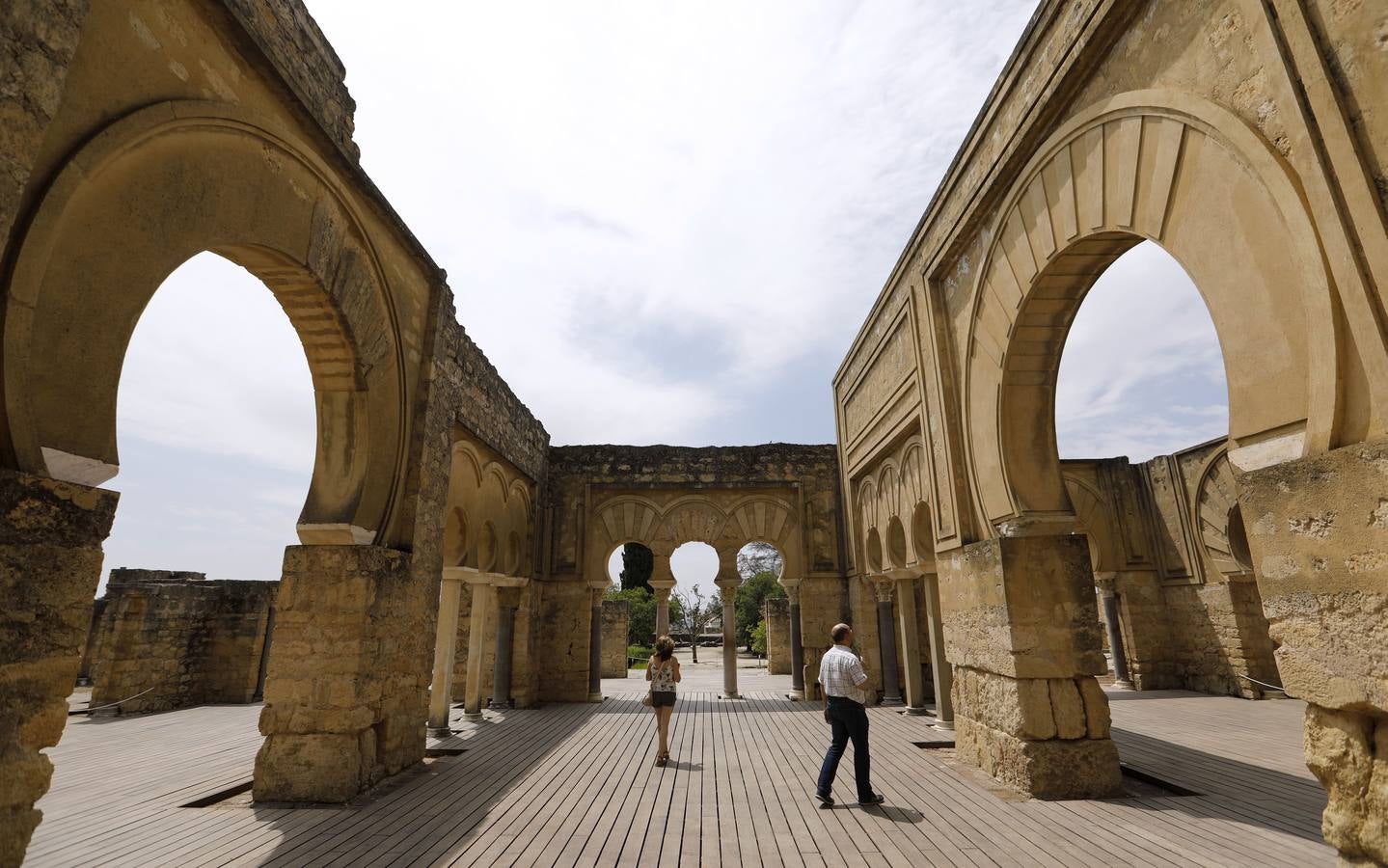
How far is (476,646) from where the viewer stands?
30.2 ft

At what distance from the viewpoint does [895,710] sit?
9016 mm

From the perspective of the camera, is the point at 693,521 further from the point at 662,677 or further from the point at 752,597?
the point at 752,597

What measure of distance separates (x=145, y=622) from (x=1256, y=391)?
13.7 m

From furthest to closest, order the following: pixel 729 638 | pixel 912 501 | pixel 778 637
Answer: pixel 778 637
pixel 729 638
pixel 912 501

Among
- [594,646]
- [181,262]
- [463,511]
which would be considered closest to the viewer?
[181,262]

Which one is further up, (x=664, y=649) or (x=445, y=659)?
(x=664, y=649)

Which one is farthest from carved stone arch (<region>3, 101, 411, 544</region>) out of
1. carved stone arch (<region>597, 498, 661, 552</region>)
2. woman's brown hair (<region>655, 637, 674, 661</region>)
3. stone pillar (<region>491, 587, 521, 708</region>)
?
carved stone arch (<region>597, 498, 661, 552</region>)

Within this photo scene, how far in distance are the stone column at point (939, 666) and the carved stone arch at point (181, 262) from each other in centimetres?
612

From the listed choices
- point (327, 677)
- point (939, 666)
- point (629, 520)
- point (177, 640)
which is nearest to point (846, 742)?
point (327, 677)

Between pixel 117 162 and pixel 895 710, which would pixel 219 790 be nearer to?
pixel 117 162

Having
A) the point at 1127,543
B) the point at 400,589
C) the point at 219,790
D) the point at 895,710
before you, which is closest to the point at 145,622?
the point at 219,790

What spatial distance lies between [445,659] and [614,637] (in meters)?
8.77

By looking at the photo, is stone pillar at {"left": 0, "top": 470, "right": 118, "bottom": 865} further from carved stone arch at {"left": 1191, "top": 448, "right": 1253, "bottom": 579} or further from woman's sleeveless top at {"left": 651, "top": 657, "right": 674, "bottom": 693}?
carved stone arch at {"left": 1191, "top": 448, "right": 1253, "bottom": 579}

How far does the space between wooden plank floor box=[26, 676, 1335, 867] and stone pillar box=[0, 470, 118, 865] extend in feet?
5.56
